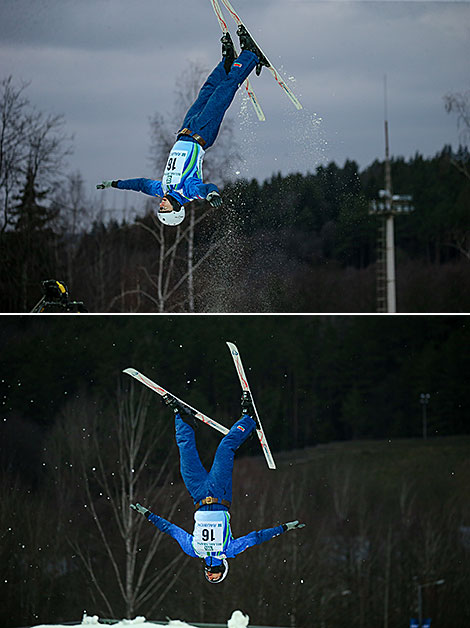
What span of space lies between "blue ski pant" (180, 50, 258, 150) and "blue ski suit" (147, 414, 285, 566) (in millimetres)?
1663

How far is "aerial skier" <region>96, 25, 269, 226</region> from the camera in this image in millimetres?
Result: 4066

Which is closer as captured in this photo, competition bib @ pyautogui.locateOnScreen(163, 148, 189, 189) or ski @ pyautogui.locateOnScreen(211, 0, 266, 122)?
competition bib @ pyautogui.locateOnScreen(163, 148, 189, 189)

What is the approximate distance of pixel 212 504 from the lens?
4.21 metres

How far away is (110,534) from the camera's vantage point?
14.5 feet

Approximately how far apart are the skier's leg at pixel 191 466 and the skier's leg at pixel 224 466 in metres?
0.05

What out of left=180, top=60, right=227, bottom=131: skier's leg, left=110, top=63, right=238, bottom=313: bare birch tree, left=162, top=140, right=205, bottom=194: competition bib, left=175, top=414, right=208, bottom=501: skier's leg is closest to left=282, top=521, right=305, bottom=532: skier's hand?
left=175, top=414, right=208, bottom=501: skier's leg

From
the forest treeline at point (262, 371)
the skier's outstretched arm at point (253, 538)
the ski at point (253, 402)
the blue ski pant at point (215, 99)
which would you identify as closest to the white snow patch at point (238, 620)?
Result: the skier's outstretched arm at point (253, 538)

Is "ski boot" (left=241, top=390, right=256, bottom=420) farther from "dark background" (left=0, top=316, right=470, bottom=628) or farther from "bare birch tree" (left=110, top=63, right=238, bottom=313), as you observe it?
"bare birch tree" (left=110, top=63, right=238, bottom=313)

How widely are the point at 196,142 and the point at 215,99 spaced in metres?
0.28

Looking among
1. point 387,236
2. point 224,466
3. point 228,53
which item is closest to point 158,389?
point 224,466

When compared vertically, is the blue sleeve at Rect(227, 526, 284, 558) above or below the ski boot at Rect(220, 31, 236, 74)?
below

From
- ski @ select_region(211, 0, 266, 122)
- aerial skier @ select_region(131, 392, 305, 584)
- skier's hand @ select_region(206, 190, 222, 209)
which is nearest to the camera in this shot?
skier's hand @ select_region(206, 190, 222, 209)

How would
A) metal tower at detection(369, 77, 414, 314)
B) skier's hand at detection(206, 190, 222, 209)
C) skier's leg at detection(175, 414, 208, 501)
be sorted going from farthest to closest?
metal tower at detection(369, 77, 414, 314), skier's leg at detection(175, 414, 208, 501), skier's hand at detection(206, 190, 222, 209)

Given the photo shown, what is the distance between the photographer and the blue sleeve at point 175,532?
4.21 meters
